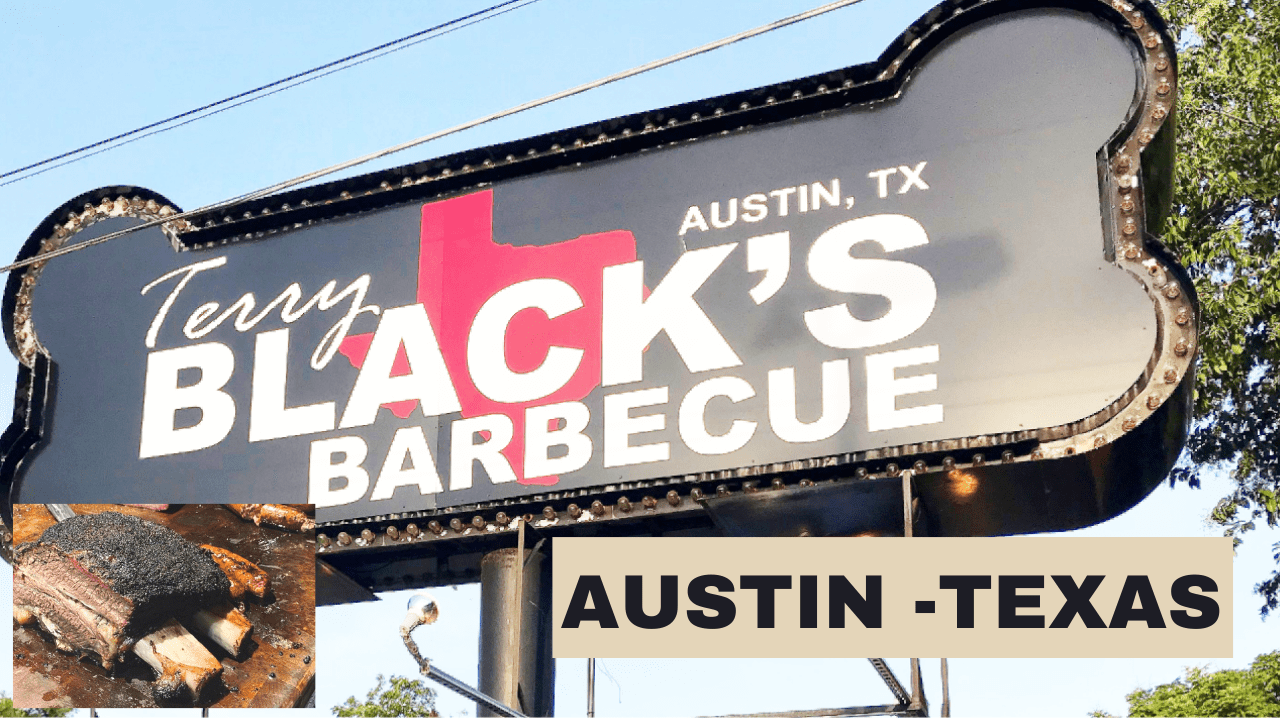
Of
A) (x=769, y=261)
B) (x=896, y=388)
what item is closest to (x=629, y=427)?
(x=769, y=261)

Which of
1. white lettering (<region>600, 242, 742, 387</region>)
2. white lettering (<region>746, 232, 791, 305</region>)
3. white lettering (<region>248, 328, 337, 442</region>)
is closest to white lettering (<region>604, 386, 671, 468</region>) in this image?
white lettering (<region>600, 242, 742, 387</region>)

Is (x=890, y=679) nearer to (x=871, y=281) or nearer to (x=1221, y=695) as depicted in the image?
(x=871, y=281)

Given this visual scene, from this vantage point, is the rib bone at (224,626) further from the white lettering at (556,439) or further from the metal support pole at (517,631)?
the white lettering at (556,439)

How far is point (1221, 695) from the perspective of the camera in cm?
2745

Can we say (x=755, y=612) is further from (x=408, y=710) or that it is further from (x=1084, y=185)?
(x=408, y=710)

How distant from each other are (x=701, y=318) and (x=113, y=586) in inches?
188

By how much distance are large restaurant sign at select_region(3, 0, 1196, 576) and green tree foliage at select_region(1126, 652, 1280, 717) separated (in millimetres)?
16350

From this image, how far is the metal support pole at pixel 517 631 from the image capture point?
11.9 m

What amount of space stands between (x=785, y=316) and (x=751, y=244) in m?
0.68

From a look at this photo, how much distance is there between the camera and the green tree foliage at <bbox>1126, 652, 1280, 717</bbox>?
86.1 feet

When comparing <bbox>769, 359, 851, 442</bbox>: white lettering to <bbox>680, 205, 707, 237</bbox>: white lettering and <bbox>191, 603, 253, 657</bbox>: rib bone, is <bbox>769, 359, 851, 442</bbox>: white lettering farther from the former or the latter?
Result: <bbox>191, 603, 253, 657</bbox>: rib bone

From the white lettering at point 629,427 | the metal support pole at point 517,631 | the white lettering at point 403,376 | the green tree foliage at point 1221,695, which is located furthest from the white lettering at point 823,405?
the green tree foliage at point 1221,695

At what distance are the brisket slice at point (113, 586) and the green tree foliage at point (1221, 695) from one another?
18401 millimetres

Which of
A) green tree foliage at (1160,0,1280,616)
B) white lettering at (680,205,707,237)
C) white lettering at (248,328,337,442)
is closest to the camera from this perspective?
white lettering at (680,205,707,237)
